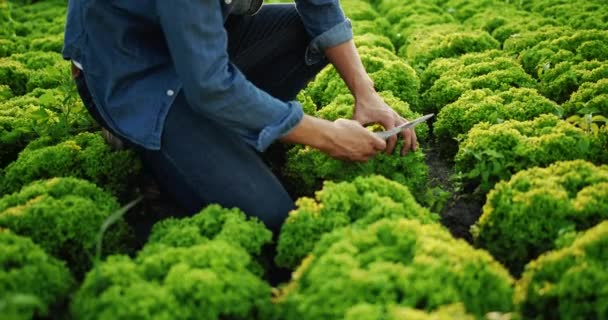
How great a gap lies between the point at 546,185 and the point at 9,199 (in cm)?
349

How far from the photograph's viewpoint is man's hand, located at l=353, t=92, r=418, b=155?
428 centimetres

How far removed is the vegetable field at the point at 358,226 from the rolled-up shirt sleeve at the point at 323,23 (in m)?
0.76

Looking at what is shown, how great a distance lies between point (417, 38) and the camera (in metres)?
8.34

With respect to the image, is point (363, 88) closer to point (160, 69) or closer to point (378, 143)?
point (378, 143)

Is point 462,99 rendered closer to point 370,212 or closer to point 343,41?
point 343,41

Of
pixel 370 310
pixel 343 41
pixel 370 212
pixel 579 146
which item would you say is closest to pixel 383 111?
pixel 343 41

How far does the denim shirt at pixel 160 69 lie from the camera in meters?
3.19

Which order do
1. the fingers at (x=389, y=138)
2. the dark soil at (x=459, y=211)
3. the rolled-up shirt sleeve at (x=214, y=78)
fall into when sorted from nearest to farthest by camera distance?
the rolled-up shirt sleeve at (x=214, y=78) → the fingers at (x=389, y=138) → the dark soil at (x=459, y=211)

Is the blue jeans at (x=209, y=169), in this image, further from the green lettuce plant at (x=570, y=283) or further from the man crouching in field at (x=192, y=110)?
the green lettuce plant at (x=570, y=283)

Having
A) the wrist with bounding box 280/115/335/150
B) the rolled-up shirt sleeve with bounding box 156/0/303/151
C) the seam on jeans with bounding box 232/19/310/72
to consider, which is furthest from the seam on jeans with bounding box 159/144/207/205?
the seam on jeans with bounding box 232/19/310/72

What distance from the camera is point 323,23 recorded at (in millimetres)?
4551

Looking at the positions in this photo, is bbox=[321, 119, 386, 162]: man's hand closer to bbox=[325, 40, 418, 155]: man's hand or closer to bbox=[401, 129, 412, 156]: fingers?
bbox=[325, 40, 418, 155]: man's hand

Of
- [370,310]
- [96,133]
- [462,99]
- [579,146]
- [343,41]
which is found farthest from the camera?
[462,99]

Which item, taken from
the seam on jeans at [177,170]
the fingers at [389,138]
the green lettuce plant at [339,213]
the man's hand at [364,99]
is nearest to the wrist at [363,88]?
the man's hand at [364,99]
